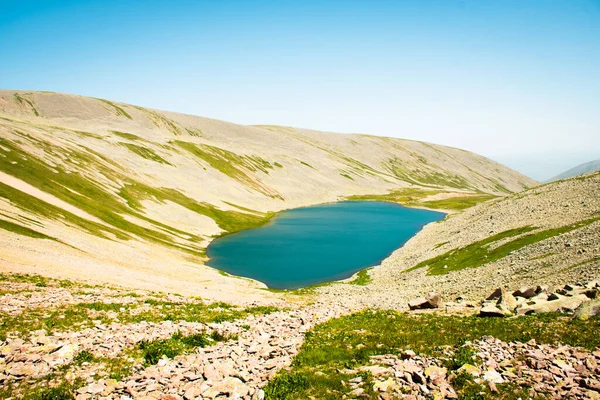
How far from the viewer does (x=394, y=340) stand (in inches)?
758

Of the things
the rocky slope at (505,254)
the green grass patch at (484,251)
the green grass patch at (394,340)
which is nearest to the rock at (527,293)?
the rocky slope at (505,254)

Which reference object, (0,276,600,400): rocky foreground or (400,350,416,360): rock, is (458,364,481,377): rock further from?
(400,350,416,360): rock

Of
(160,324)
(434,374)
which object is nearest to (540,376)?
(434,374)

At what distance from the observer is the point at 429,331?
20.9 metres

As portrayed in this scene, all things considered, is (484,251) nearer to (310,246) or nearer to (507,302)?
(507,302)

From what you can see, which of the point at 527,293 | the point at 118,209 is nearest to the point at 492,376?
the point at 527,293

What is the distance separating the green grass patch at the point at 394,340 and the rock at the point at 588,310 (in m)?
0.71

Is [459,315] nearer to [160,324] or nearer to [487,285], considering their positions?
[487,285]

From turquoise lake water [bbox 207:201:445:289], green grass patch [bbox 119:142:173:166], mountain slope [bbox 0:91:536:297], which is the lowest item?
turquoise lake water [bbox 207:201:445:289]

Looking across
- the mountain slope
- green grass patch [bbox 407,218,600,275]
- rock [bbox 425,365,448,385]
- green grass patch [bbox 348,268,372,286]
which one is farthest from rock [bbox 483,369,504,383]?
green grass patch [bbox 348,268,372,286]

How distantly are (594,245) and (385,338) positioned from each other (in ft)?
110

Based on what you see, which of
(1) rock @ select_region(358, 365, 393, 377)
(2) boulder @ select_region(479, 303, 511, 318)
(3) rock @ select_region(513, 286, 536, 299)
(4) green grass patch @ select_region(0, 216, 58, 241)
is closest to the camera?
(1) rock @ select_region(358, 365, 393, 377)

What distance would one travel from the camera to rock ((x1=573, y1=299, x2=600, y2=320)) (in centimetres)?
1994

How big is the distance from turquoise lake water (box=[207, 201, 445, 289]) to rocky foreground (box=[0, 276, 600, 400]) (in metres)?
49.3
